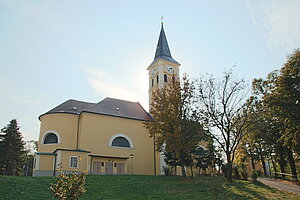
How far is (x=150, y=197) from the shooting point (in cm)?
1435

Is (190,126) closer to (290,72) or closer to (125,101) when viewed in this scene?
(290,72)

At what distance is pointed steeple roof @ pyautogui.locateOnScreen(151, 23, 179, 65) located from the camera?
41353 mm

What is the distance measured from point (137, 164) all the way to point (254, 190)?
55.4ft

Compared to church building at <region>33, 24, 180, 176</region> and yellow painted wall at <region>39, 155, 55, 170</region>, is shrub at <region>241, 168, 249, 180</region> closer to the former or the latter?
church building at <region>33, 24, 180, 176</region>

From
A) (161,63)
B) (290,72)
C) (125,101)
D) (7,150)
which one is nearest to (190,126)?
(290,72)

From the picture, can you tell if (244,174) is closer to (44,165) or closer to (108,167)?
(108,167)

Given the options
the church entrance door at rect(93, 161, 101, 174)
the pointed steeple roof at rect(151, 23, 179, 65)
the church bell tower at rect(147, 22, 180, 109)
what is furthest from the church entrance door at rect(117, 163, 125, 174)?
the pointed steeple roof at rect(151, 23, 179, 65)

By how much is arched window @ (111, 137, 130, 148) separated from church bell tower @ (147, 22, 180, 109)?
9261 mm

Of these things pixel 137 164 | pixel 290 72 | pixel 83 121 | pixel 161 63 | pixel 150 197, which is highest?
pixel 161 63

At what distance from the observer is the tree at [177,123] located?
75.5ft

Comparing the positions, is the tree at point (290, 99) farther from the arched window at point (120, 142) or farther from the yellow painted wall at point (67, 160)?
the yellow painted wall at point (67, 160)

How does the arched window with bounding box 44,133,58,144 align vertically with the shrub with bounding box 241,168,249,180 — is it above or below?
above

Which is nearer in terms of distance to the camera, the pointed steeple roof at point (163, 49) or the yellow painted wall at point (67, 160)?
the yellow painted wall at point (67, 160)

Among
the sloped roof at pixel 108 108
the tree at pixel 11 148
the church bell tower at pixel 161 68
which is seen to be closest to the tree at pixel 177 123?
the sloped roof at pixel 108 108
